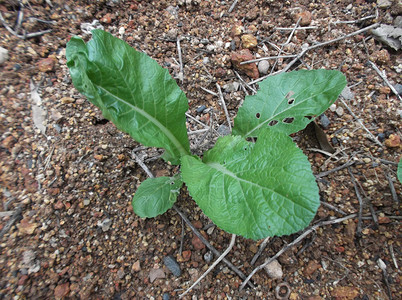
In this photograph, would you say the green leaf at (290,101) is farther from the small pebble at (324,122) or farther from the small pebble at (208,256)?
the small pebble at (208,256)

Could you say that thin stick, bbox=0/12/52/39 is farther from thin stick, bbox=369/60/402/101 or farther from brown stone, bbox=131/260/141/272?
thin stick, bbox=369/60/402/101

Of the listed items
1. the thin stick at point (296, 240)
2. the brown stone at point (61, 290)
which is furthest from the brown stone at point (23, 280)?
the thin stick at point (296, 240)

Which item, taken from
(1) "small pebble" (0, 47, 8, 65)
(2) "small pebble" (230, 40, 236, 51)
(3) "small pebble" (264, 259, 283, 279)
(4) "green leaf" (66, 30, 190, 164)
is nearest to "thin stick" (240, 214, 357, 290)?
(3) "small pebble" (264, 259, 283, 279)

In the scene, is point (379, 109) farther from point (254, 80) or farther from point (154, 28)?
point (154, 28)

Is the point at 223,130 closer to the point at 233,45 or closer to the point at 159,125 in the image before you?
the point at 159,125

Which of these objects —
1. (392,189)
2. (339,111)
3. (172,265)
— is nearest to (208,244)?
(172,265)

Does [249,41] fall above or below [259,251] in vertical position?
above

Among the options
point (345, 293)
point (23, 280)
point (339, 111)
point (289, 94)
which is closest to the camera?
point (23, 280)

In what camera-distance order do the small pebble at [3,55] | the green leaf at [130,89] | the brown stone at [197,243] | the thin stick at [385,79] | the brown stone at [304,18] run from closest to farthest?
the green leaf at [130,89] < the brown stone at [197,243] < the small pebble at [3,55] < the thin stick at [385,79] < the brown stone at [304,18]
